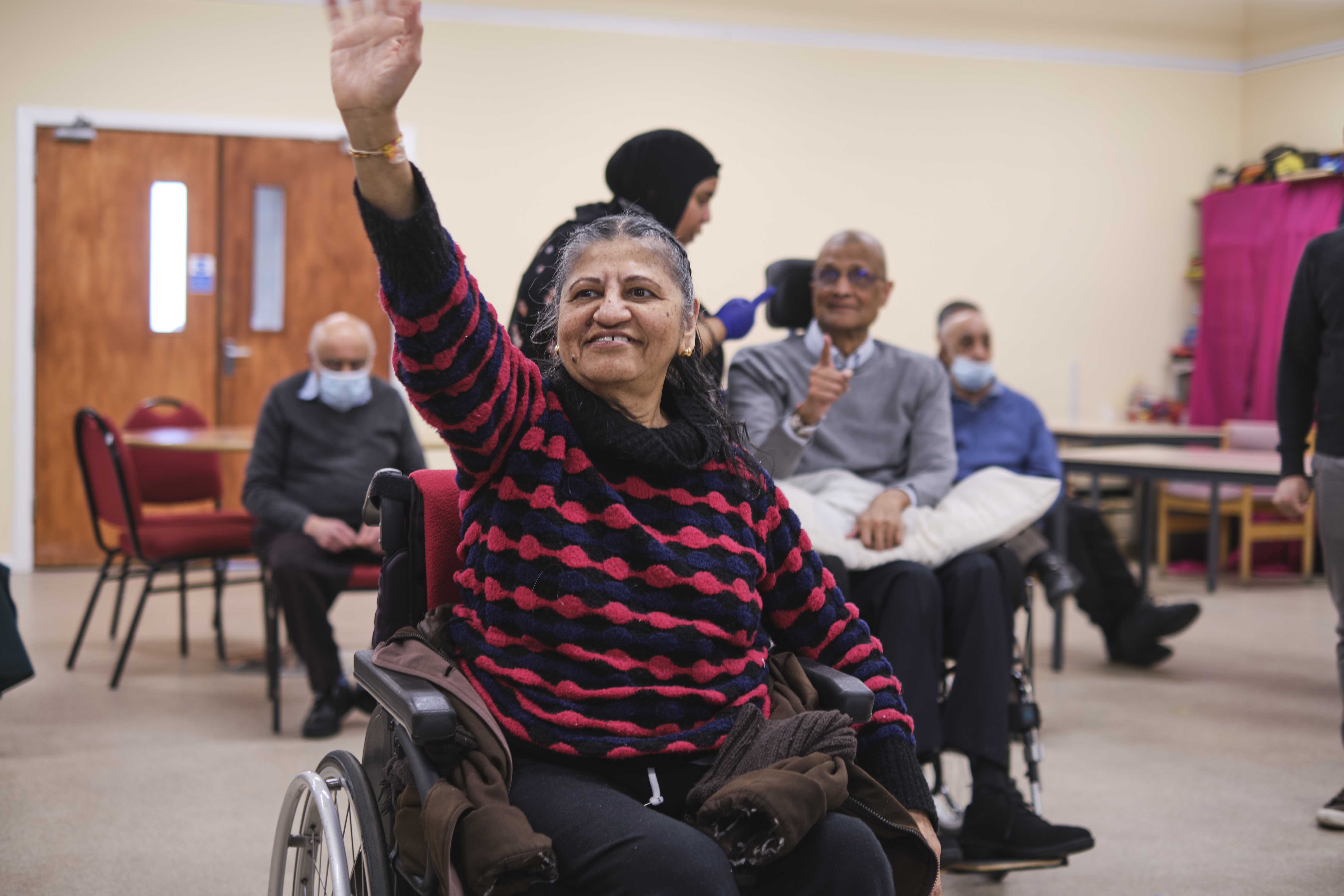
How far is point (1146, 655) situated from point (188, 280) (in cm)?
469

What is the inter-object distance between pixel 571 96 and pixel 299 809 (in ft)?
16.1

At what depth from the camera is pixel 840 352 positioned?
8.48ft

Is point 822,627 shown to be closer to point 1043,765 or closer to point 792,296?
point 792,296

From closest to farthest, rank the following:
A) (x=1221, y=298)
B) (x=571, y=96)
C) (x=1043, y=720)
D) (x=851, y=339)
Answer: (x=851, y=339) → (x=1043, y=720) → (x=571, y=96) → (x=1221, y=298)

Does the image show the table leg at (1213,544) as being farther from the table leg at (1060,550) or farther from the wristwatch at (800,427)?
the wristwatch at (800,427)

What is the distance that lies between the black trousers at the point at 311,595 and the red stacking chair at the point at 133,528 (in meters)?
0.44

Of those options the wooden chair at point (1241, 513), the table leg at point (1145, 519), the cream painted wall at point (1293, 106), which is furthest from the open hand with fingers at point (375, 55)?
the wooden chair at point (1241, 513)

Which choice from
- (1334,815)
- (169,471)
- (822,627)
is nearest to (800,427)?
(822,627)

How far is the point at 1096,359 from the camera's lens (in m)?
6.92

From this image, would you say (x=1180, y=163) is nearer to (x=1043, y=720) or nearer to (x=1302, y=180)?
(x=1302, y=180)

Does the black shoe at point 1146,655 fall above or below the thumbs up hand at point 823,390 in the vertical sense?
below

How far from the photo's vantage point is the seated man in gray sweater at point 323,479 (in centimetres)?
319

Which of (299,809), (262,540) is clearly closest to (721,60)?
(262,540)

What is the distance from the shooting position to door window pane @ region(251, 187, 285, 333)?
5895 millimetres
